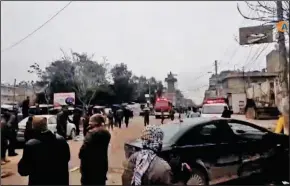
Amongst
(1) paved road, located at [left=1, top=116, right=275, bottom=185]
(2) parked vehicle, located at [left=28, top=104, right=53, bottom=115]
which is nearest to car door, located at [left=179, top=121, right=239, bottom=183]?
(1) paved road, located at [left=1, top=116, right=275, bottom=185]

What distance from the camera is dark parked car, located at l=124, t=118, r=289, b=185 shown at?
597cm

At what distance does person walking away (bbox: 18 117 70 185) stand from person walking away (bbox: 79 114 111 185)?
86 centimetres

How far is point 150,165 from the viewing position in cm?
312

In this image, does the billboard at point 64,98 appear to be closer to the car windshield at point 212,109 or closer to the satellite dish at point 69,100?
the satellite dish at point 69,100

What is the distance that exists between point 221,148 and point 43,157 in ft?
10.6

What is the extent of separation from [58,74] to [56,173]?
7.19 metres

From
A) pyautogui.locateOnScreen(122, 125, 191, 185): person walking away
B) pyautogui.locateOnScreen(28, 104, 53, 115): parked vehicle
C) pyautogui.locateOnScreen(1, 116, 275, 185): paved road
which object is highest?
pyautogui.locateOnScreen(28, 104, 53, 115): parked vehicle

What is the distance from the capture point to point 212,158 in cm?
617

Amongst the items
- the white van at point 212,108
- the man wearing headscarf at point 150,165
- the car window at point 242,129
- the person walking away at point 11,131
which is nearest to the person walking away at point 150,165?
the man wearing headscarf at point 150,165

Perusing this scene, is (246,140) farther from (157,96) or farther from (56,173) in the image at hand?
(157,96)

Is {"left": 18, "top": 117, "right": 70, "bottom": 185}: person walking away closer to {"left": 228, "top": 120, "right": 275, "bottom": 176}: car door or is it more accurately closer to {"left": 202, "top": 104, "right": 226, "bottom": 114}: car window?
{"left": 228, "top": 120, "right": 275, "bottom": 176}: car door

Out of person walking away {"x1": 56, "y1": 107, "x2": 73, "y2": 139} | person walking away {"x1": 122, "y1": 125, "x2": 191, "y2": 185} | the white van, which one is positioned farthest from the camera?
the white van

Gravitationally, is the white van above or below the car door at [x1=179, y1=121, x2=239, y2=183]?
above

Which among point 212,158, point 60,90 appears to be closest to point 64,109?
point 60,90
